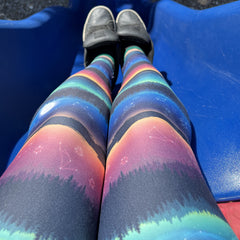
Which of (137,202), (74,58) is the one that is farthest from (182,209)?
(74,58)

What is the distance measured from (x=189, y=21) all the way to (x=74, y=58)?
709 mm

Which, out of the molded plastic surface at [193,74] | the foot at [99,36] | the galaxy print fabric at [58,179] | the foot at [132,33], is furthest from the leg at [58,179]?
the foot at [132,33]

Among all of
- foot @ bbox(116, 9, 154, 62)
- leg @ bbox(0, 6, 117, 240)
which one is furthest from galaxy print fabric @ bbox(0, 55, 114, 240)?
foot @ bbox(116, 9, 154, 62)

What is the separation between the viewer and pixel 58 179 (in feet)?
1.09

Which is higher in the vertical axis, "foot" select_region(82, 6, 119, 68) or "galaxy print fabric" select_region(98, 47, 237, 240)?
"foot" select_region(82, 6, 119, 68)

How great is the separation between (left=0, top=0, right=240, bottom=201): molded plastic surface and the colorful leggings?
268 mm

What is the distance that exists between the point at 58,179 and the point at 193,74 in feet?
2.66

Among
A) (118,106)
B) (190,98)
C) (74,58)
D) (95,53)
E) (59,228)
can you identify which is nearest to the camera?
(59,228)

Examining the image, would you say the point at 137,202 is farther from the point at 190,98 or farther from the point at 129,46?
the point at 129,46

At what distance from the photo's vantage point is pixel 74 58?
123cm

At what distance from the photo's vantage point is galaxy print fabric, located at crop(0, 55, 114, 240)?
288 millimetres

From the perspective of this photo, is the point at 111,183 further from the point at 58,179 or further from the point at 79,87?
the point at 79,87

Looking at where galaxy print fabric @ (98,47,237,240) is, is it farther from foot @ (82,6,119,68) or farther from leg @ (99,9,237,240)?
foot @ (82,6,119,68)

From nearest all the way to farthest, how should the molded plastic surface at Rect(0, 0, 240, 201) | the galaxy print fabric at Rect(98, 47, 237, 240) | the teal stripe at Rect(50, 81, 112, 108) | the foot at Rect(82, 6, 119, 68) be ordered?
the galaxy print fabric at Rect(98, 47, 237, 240) → the teal stripe at Rect(50, 81, 112, 108) → the molded plastic surface at Rect(0, 0, 240, 201) → the foot at Rect(82, 6, 119, 68)
